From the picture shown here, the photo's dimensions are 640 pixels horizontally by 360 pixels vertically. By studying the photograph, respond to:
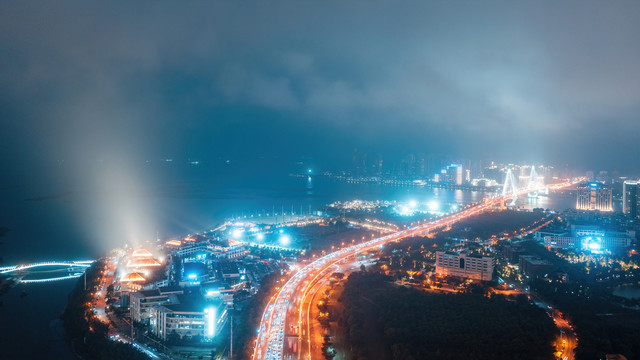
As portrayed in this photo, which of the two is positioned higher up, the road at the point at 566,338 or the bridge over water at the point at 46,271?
the bridge over water at the point at 46,271

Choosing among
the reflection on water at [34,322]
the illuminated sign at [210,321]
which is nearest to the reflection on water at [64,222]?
the reflection on water at [34,322]

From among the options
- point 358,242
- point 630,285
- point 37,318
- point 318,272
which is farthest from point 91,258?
point 630,285

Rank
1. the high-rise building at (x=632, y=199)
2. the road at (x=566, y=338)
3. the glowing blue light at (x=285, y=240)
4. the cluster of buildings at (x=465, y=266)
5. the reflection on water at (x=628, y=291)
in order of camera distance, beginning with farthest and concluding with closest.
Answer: the high-rise building at (x=632, y=199), the glowing blue light at (x=285, y=240), the cluster of buildings at (x=465, y=266), the reflection on water at (x=628, y=291), the road at (x=566, y=338)

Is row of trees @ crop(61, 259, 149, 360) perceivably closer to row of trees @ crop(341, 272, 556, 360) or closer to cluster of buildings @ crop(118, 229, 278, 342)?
cluster of buildings @ crop(118, 229, 278, 342)

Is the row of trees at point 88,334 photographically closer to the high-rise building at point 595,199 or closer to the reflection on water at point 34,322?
the reflection on water at point 34,322

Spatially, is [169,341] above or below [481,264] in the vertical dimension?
below

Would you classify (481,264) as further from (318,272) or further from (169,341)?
(169,341)

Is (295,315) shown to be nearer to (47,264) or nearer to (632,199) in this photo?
(47,264)

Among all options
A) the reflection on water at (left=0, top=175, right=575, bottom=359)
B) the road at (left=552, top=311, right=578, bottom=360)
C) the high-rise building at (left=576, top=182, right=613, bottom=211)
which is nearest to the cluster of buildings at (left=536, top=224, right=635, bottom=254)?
the road at (left=552, top=311, right=578, bottom=360)
